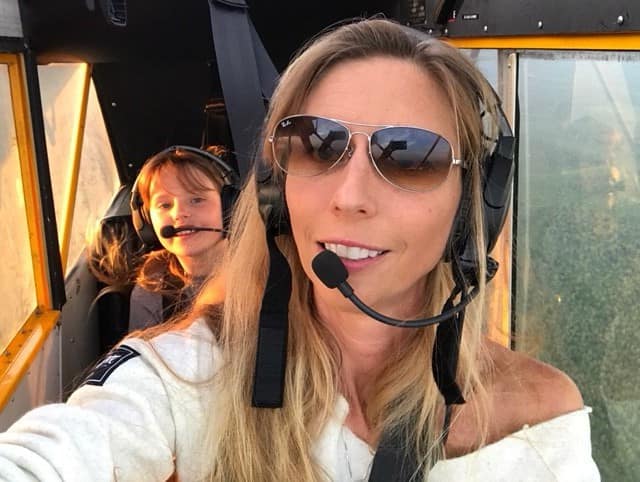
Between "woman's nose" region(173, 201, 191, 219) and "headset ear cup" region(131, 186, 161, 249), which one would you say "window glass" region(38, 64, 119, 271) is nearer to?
"headset ear cup" region(131, 186, 161, 249)

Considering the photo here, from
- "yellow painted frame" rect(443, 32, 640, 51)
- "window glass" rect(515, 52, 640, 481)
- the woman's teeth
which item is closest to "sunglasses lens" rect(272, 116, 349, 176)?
the woman's teeth

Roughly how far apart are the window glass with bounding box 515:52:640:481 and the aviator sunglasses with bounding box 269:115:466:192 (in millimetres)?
699

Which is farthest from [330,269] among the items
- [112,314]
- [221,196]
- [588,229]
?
[112,314]

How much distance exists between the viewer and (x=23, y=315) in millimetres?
2367

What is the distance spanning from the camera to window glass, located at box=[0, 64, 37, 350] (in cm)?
218

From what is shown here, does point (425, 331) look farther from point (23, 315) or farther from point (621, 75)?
point (23, 315)

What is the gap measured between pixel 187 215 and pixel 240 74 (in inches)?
28.6

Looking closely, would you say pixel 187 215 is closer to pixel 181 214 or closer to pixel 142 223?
pixel 181 214

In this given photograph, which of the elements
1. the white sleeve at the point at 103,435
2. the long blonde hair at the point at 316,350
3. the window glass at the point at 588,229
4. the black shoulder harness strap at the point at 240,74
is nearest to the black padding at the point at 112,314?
the black shoulder harness strap at the point at 240,74

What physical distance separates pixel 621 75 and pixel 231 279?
999 millimetres

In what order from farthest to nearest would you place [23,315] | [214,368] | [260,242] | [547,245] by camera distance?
[23,315] < [547,245] < [260,242] < [214,368]

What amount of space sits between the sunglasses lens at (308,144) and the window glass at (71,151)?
2085 mm

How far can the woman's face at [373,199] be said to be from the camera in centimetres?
95

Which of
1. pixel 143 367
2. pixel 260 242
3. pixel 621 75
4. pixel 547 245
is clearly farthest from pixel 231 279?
pixel 547 245
